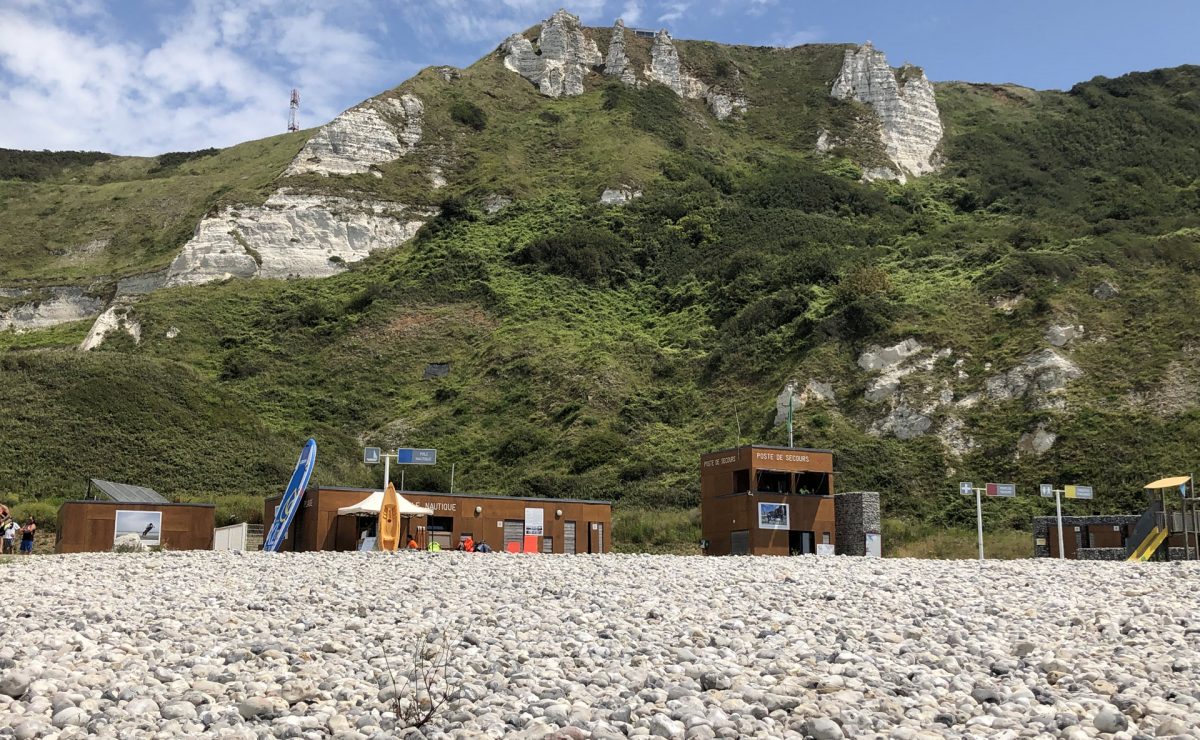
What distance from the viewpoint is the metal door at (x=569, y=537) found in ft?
105

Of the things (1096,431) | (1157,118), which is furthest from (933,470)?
(1157,118)

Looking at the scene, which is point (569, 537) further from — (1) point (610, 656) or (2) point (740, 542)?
(1) point (610, 656)

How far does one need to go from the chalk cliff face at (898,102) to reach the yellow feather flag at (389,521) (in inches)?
3086

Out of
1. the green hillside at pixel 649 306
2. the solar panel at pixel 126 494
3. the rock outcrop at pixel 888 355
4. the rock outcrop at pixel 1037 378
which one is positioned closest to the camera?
the solar panel at pixel 126 494

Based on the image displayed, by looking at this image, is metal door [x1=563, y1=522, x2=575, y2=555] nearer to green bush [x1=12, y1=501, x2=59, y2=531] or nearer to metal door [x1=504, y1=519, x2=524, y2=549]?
metal door [x1=504, y1=519, x2=524, y2=549]

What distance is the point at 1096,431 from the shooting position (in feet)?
139

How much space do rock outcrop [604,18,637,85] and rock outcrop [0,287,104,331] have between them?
50503 millimetres

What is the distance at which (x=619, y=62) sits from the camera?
4168 inches

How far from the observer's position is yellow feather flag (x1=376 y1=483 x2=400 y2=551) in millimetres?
24719

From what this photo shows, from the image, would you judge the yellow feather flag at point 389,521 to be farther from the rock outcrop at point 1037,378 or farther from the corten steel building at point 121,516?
the rock outcrop at point 1037,378

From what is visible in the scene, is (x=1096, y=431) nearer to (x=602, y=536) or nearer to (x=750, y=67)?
(x=602, y=536)

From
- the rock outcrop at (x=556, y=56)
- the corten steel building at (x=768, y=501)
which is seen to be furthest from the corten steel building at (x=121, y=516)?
the rock outcrop at (x=556, y=56)

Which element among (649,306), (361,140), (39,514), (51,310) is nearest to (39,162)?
(51,310)

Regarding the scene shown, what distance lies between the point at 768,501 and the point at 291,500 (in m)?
12.8
